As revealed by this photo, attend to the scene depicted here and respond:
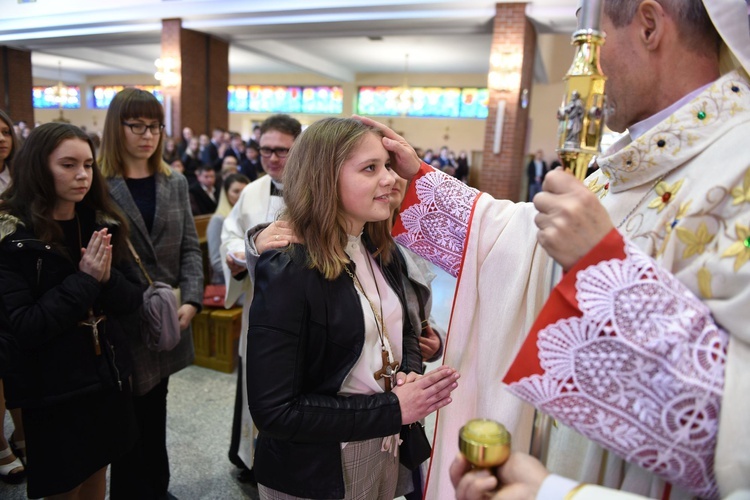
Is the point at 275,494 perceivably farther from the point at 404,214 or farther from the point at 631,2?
the point at 631,2

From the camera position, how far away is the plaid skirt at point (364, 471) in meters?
1.34

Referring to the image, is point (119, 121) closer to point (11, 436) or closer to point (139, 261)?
point (139, 261)

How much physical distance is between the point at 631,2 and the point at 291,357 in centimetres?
98

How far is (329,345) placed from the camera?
4.14 feet

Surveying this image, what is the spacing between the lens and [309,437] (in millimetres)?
1208

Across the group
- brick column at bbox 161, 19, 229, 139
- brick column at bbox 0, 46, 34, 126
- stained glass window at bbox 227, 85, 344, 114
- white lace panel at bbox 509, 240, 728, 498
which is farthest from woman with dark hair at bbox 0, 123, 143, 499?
stained glass window at bbox 227, 85, 344, 114

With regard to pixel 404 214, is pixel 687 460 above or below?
below

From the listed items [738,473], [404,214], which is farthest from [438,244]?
[738,473]

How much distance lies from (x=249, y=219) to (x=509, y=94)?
6777 millimetres

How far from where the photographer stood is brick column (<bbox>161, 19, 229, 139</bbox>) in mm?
9648

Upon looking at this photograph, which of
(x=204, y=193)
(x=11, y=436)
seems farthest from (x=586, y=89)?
(x=204, y=193)

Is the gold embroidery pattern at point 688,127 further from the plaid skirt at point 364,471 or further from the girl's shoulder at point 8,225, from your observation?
the girl's shoulder at point 8,225

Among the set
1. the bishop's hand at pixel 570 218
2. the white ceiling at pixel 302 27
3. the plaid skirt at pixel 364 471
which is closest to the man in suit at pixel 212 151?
the white ceiling at pixel 302 27

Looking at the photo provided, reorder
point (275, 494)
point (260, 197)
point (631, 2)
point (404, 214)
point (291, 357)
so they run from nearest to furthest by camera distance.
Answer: point (631, 2) → point (291, 357) → point (275, 494) → point (404, 214) → point (260, 197)
